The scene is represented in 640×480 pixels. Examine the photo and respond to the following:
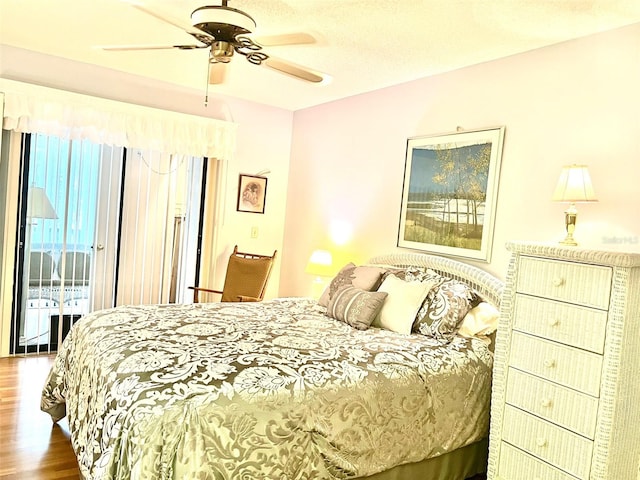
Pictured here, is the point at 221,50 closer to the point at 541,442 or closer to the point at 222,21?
the point at 222,21

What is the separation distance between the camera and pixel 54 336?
4.26 meters

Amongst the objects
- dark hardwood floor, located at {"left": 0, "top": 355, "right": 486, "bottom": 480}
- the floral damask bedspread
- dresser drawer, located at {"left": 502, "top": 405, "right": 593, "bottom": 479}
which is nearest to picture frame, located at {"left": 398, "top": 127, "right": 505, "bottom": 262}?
the floral damask bedspread

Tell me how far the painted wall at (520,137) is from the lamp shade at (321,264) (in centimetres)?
13

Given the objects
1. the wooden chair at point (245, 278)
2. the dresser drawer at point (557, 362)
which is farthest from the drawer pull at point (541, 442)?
the wooden chair at point (245, 278)

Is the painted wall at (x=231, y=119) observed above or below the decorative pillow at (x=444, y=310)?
above

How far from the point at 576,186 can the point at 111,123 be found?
357 centimetres

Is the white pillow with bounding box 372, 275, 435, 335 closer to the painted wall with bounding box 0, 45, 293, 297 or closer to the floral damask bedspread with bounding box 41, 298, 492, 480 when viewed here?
the floral damask bedspread with bounding box 41, 298, 492, 480

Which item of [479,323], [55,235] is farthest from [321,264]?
[55,235]

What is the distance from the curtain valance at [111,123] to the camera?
387 cm

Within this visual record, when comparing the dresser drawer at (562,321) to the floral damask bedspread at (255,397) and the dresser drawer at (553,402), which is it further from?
the floral damask bedspread at (255,397)

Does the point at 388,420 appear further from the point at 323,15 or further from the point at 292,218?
the point at 292,218

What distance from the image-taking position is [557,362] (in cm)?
220

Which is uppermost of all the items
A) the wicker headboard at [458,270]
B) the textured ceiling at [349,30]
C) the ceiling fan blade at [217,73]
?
the textured ceiling at [349,30]

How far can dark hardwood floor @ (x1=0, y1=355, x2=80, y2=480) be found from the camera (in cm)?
245
